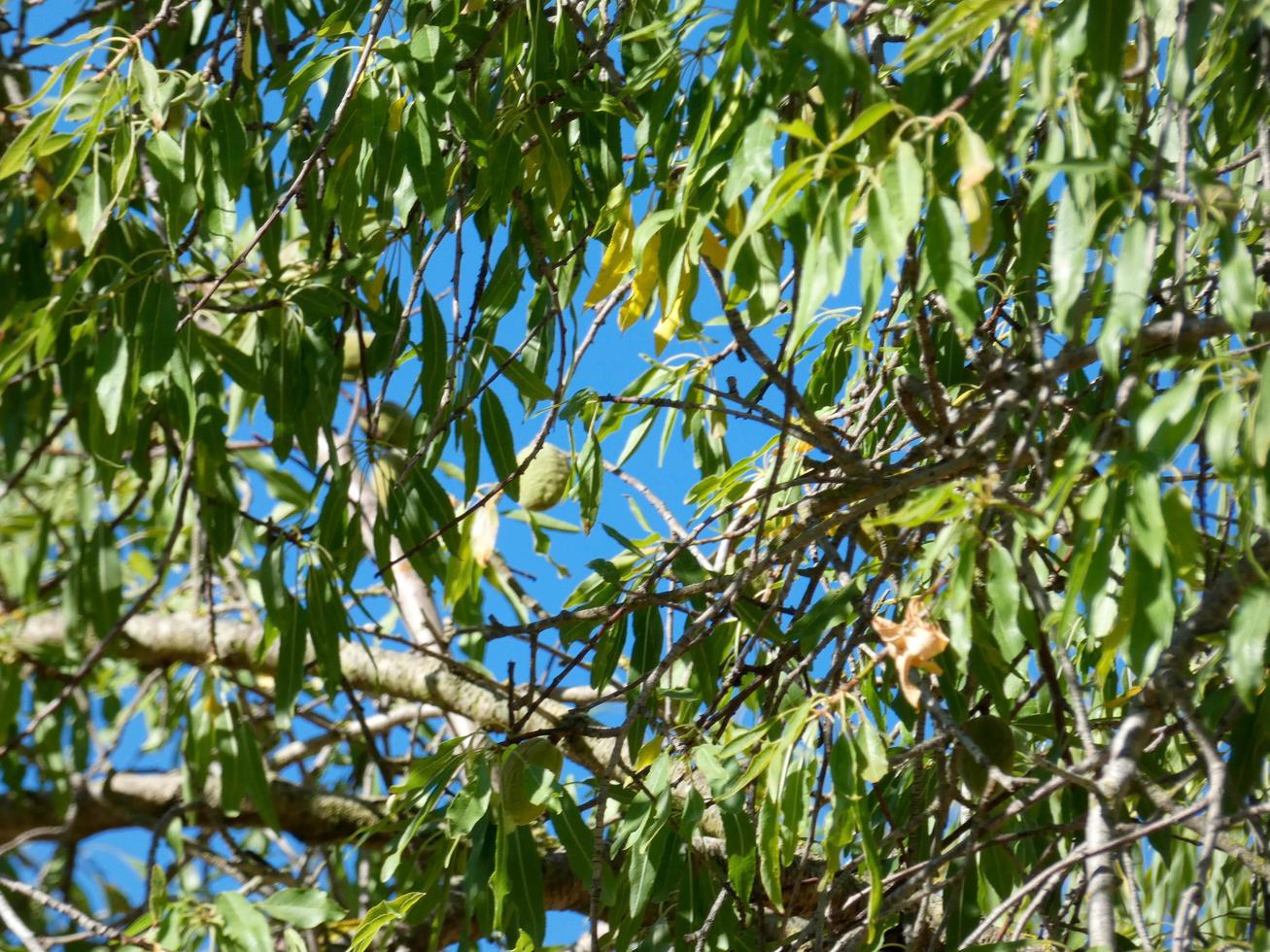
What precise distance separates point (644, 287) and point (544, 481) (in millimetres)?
670

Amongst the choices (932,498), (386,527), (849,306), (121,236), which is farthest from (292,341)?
(932,498)

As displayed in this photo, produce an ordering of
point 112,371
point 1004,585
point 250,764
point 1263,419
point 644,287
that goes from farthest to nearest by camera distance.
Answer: point 250,764 → point 112,371 → point 644,287 → point 1004,585 → point 1263,419

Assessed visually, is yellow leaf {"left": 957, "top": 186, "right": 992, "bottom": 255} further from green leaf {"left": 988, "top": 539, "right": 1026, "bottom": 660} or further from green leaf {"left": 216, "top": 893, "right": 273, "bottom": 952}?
green leaf {"left": 216, "top": 893, "right": 273, "bottom": 952}

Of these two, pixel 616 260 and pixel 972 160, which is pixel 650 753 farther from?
pixel 972 160

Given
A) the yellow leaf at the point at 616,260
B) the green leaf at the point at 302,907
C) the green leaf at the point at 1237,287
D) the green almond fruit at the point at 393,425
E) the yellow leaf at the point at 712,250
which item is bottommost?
the green leaf at the point at 1237,287

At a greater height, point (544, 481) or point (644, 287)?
point (544, 481)

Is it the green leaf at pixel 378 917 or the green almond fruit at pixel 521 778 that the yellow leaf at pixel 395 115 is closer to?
the green almond fruit at pixel 521 778

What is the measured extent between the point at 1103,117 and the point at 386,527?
3.01 feet

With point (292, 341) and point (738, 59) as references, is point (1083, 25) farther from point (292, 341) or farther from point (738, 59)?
point (292, 341)

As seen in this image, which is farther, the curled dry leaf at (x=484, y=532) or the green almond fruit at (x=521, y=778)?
the curled dry leaf at (x=484, y=532)

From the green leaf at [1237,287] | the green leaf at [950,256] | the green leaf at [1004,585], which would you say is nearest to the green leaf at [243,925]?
the green leaf at [1004,585]

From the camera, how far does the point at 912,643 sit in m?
1.02

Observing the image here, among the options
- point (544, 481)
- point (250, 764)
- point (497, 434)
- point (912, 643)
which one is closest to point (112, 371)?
point (497, 434)

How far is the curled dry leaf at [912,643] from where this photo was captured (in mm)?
1009
